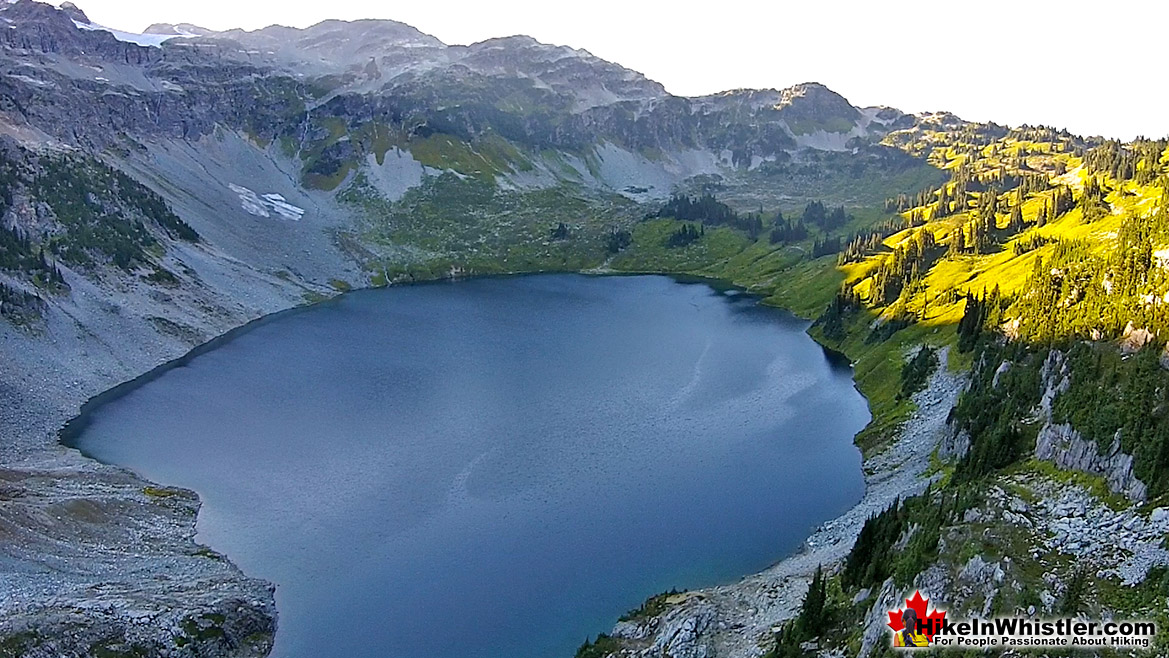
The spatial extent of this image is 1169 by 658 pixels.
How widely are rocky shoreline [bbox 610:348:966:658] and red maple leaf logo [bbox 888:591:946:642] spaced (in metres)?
10.5

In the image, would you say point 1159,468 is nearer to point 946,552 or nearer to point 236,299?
point 946,552

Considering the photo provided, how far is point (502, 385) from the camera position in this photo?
112m

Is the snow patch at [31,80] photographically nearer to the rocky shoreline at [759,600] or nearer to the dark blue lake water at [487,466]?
the dark blue lake water at [487,466]

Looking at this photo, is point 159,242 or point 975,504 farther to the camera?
point 159,242

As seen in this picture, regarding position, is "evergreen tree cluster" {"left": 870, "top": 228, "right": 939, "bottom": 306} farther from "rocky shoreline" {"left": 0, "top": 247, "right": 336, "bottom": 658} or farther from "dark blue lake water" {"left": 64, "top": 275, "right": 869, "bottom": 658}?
"rocky shoreline" {"left": 0, "top": 247, "right": 336, "bottom": 658}

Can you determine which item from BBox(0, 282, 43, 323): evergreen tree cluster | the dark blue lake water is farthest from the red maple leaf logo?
BBox(0, 282, 43, 323): evergreen tree cluster

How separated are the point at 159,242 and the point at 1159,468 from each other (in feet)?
564

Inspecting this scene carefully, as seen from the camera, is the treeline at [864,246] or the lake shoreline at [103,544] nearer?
the lake shoreline at [103,544]

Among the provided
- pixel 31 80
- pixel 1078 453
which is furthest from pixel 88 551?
pixel 31 80

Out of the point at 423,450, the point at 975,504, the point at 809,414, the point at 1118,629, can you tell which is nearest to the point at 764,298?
the point at 809,414

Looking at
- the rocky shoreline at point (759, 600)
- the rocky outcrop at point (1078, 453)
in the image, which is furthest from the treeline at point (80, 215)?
the rocky outcrop at point (1078, 453)

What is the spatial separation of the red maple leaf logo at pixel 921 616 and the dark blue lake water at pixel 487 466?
2332 cm

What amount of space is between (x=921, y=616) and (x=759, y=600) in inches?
714

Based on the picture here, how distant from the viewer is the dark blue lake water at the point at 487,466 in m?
58.2
